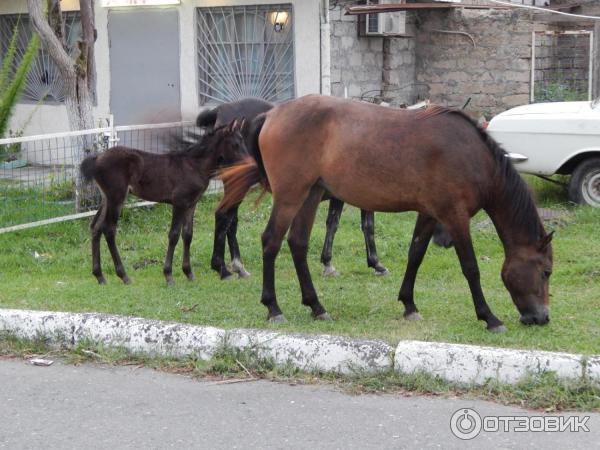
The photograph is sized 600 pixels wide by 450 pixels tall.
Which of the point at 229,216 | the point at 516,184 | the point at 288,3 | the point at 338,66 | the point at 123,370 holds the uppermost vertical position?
the point at 288,3

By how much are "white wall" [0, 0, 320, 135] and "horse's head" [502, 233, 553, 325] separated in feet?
20.1

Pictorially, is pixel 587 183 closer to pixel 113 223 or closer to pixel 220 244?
pixel 220 244

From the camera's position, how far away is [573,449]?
434 centimetres

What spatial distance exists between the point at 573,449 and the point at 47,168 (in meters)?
8.06

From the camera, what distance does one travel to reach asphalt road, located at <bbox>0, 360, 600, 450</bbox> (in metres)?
4.49

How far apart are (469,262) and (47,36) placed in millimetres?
6066

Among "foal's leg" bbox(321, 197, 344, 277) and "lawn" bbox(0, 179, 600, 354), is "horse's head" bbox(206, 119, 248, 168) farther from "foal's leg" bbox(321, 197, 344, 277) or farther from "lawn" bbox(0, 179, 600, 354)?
"lawn" bbox(0, 179, 600, 354)

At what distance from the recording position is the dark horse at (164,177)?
7.84 m

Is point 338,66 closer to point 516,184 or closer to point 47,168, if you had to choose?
point 47,168

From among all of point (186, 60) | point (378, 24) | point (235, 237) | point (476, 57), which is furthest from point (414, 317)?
point (476, 57)

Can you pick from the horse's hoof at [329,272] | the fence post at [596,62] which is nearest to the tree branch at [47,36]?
the horse's hoof at [329,272]

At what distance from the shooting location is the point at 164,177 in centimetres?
802

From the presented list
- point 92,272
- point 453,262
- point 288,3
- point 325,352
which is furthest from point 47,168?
point 325,352

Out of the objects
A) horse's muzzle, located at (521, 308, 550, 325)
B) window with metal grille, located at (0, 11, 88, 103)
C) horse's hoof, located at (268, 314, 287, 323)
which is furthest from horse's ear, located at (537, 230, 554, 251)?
window with metal grille, located at (0, 11, 88, 103)
